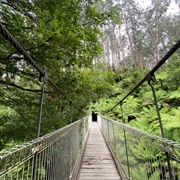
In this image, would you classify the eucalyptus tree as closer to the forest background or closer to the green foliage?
the forest background

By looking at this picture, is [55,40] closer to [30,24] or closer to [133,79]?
[30,24]

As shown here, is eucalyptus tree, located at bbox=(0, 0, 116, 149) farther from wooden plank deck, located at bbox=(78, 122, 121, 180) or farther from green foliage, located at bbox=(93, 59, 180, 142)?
green foliage, located at bbox=(93, 59, 180, 142)

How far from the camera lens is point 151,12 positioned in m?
14.0

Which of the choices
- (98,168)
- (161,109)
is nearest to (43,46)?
(98,168)

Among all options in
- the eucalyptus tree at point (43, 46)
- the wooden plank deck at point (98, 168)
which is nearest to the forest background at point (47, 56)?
the eucalyptus tree at point (43, 46)

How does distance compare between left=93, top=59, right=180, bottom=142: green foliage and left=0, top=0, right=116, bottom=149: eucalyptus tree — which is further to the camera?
left=93, top=59, right=180, bottom=142: green foliage

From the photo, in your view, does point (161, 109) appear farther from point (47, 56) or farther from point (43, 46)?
point (43, 46)

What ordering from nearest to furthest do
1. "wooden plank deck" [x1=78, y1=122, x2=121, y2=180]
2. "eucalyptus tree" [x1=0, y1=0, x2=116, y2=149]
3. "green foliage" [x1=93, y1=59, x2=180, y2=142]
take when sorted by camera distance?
"eucalyptus tree" [x1=0, y1=0, x2=116, y2=149]
"wooden plank deck" [x1=78, y1=122, x2=121, y2=180]
"green foliage" [x1=93, y1=59, x2=180, y2=142]

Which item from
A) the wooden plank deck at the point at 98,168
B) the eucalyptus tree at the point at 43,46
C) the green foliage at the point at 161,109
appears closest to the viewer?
the eucalyptus tree at the point at 43,46

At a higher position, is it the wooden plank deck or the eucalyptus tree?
the eucalyptus tree

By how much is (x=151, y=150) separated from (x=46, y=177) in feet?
2.23

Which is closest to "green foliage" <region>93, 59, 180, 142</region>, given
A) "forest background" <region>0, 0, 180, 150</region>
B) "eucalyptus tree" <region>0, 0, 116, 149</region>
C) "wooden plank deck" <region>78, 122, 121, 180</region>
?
"forest background" <region>0, 0, 180, 150</region>

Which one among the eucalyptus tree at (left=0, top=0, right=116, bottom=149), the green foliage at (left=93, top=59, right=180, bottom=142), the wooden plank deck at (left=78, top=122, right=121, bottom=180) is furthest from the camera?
the green foliage at (left=93, top=59, right=180, bottom=142)

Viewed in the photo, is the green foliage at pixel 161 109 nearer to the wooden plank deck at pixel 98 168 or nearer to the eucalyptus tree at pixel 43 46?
the wooden plank deck at pixel 98 168
